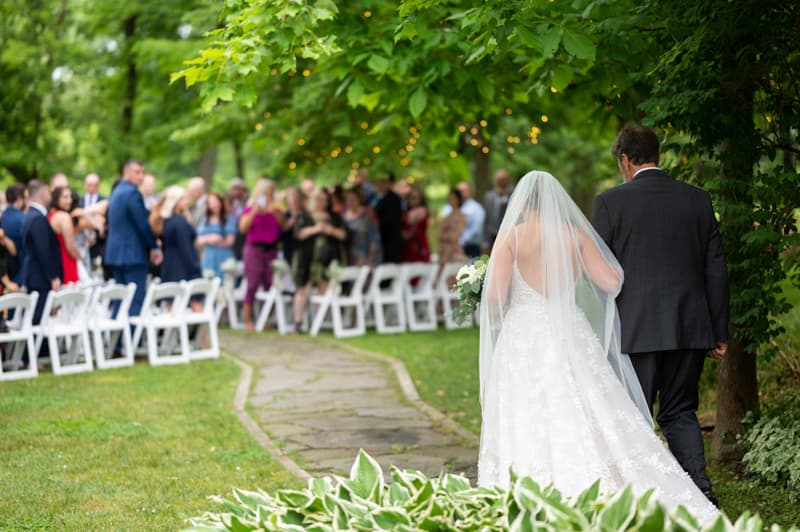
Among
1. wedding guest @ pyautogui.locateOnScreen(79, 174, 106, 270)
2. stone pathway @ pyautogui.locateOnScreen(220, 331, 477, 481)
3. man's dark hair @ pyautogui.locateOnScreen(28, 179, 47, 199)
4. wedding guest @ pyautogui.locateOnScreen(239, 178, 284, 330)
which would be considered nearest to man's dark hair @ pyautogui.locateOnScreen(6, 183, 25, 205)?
man's dark hair @ pyautogui.locateOnScreen(28, 179, 47, 199)

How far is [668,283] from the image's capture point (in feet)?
20.1

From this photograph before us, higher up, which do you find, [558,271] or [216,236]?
[216,236]

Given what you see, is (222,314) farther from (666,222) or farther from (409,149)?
(666,222)

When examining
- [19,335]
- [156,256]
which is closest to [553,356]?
[19,335]

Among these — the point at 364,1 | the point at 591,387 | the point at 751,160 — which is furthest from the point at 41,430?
the point at 751,160

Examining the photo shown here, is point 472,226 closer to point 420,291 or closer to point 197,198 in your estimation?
point 420,291

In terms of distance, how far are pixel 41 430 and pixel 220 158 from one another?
123ft

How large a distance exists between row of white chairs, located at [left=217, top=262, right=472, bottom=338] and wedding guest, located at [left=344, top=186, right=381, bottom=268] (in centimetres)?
24

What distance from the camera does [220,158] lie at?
46.1 m

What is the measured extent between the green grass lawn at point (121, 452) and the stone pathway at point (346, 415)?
0.36 meters

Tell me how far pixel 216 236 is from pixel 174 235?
9.54ft

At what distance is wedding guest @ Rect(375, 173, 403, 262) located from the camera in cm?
1736

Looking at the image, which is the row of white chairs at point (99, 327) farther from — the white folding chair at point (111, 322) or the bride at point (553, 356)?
the bride at point (553, 356)

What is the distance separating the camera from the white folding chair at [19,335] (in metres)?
11.9
